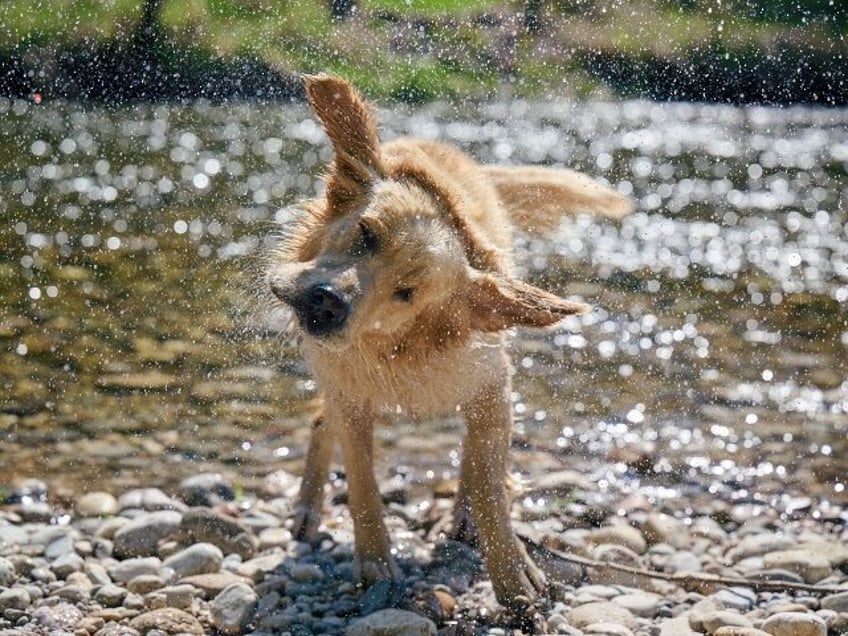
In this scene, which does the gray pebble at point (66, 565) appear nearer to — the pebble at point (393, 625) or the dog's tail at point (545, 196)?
the pebble at point (393, 625)

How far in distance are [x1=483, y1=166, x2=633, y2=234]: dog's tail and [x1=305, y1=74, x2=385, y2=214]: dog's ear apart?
1453 mm

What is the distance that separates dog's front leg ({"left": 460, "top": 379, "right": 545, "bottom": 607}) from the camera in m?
5.83

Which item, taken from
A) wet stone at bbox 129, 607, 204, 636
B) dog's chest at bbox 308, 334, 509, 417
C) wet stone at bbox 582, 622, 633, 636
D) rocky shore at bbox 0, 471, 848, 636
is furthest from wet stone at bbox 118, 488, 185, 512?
wet stone at bbox 582, 622, 633, 636

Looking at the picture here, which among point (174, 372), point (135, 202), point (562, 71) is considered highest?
point (562, 71)

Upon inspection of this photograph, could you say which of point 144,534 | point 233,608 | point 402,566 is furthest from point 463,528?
point 144,534

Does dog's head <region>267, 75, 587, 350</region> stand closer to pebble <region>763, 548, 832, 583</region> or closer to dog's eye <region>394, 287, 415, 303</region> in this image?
dog's eye <region>394, 287, 415, 303</region>

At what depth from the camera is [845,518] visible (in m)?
7.30

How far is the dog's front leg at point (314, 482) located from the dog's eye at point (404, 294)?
1756 millimetres

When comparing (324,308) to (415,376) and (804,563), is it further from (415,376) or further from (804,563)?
(804,563)

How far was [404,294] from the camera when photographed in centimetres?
511

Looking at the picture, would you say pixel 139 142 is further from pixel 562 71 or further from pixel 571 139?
pixel 562 71

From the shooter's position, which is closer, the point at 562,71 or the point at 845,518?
the point at 845,518

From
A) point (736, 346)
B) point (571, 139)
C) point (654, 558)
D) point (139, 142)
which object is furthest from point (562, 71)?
point (654, 558)

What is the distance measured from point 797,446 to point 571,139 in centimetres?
1238
